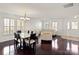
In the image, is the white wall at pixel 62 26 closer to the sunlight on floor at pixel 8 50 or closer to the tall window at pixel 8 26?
the tall window at pixel 8 26

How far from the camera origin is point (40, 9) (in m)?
2.10

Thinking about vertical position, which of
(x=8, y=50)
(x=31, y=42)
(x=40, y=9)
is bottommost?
(x=8, y=50)

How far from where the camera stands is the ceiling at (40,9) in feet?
6.38

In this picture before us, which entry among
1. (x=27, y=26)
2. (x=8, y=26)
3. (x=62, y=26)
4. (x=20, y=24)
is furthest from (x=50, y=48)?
(x=8, y=26)

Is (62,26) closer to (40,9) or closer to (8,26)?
(40,9)

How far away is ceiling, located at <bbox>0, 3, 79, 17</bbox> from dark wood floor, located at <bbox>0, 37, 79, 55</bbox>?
0.61m

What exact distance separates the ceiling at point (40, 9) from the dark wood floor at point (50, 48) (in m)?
0.61

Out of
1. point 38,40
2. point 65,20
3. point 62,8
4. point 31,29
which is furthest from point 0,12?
point 65,20

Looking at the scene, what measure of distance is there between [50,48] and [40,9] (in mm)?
957

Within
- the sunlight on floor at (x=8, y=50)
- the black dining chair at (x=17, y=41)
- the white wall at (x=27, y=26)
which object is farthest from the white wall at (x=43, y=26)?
the sunlight on floor at (x=8, y=50)

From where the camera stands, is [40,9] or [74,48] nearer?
[40,9]

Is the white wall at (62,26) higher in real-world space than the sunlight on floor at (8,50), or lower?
higher

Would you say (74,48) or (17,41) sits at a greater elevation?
(17,41)

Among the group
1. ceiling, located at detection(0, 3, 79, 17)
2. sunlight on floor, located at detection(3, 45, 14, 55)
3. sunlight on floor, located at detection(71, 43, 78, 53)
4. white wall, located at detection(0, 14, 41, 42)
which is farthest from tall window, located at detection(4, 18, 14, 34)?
sunlight on floor, located at detection(71, 43, 78, 53)
